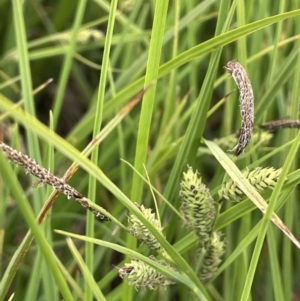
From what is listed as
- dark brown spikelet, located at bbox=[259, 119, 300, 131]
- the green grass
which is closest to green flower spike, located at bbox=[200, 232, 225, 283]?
the green grass

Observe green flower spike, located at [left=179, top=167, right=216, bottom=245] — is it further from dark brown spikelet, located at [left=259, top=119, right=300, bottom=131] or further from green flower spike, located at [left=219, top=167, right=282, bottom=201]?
dark brown spikelet, located at [left=259, top=119, right=300, bottom=131]

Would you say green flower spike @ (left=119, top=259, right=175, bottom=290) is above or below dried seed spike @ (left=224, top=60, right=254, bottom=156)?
below

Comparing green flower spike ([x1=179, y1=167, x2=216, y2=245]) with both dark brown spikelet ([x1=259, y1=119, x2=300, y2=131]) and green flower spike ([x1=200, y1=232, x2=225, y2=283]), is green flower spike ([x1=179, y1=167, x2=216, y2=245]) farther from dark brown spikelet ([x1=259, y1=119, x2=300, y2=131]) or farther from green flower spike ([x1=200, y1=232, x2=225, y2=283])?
dark brown spikelet ([x1=259, y1=119, x2=300, y2=131])

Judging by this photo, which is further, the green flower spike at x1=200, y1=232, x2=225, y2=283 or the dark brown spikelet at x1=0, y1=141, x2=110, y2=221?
the green flower spike at x1=200, y1=232, x2=225, y2=283

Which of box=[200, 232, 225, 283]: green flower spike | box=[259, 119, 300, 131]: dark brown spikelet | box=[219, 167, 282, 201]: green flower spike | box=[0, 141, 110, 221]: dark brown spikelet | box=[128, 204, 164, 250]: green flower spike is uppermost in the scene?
box=[0, 141, 110, 221]: dark brown spikelet

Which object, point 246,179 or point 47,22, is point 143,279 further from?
point 47,22

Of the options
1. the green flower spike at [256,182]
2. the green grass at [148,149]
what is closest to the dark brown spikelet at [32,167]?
the green grass at [148,149]
